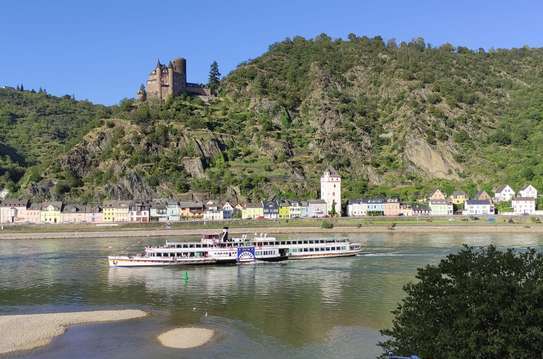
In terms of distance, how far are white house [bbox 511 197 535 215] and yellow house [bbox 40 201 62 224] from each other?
79351 mm

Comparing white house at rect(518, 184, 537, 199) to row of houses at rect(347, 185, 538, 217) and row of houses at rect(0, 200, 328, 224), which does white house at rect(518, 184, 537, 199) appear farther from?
row of houses at rect(0, 200, 328, 224)

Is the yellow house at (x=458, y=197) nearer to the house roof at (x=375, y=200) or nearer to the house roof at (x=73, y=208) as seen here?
the house roof at (x=375, y=200)

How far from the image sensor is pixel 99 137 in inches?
4995

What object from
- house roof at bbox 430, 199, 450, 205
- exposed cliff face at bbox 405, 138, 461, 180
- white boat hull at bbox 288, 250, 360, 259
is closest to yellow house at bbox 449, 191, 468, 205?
house roof at bbox 430, 199, 450, 205

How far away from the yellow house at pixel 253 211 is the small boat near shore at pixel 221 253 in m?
44.1

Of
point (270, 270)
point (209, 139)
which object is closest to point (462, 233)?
point (270, 270)

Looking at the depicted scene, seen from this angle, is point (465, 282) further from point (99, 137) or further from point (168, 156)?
point (99, 137)

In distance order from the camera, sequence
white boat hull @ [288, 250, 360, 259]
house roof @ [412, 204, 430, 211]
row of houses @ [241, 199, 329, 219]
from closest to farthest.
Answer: white boat hull @ [288, 250, 360, 259] < house roof @ [412, 204, 430, 211] < row of houses @ [241, 199, 329, 219]

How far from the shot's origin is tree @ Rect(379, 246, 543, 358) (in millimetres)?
14594

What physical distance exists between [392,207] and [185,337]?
78.1m

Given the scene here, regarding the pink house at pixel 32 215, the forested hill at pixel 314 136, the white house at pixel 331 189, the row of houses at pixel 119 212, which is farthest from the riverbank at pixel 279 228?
the forested hill at pixel 314 136

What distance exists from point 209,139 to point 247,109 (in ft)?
77.0

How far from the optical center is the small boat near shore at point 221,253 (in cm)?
5356

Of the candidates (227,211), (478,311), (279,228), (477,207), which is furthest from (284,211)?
(478,311)
